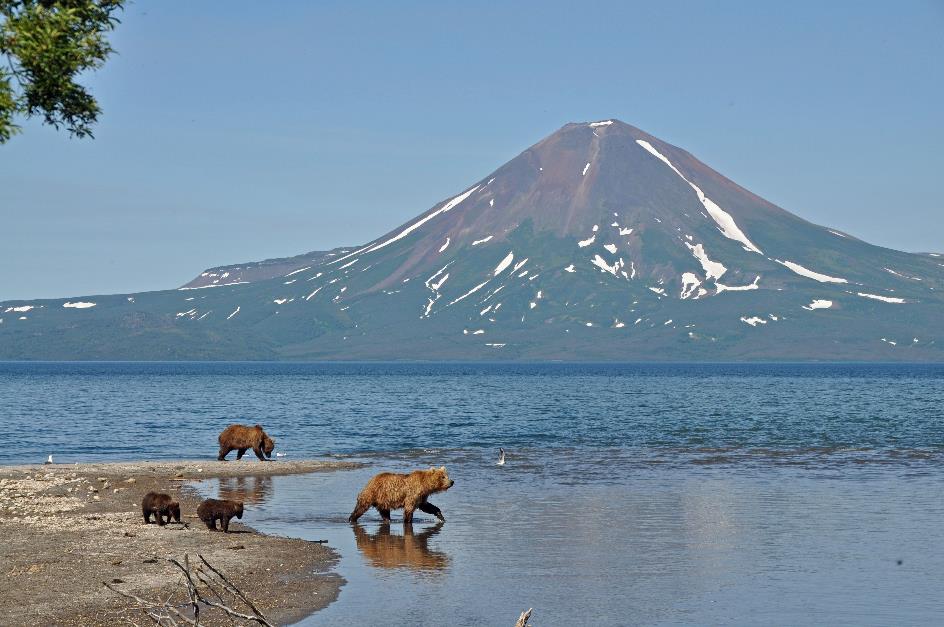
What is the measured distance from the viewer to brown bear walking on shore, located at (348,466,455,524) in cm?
2673

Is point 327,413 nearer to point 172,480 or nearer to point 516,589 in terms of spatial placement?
point 172,480

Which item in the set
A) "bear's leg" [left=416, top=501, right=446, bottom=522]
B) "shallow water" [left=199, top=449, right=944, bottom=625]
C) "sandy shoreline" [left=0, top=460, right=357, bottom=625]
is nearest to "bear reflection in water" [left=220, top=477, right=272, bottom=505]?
"shallow water" [left=199, top=449, right=944, bottom=625]

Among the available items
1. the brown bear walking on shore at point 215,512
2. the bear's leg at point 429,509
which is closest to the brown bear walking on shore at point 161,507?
the brown bear walking on shore at point 215,512

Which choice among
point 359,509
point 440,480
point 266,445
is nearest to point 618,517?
point 440,480

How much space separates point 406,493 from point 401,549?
332cm

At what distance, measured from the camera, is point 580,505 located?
30.6 m

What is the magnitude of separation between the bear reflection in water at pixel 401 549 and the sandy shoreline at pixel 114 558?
3.05 feet

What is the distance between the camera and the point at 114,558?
827 inches

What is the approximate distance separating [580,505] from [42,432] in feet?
142

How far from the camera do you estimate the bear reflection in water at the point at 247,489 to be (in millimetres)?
32625

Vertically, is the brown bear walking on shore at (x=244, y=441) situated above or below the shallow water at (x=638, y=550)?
above

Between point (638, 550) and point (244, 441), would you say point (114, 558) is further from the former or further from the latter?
point (244, 441)

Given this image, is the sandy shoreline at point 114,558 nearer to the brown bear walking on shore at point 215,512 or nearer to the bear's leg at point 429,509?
the brown bear walking on shore at point 215,512

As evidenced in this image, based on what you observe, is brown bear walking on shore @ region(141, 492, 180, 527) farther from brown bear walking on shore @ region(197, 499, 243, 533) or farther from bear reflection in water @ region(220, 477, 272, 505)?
bear reflection in water @ region(220, 477, 272, 505)
